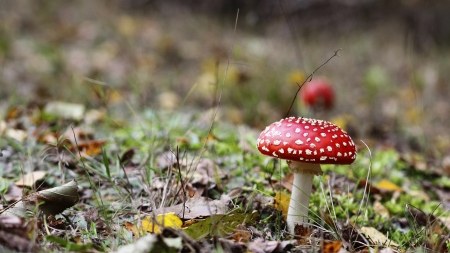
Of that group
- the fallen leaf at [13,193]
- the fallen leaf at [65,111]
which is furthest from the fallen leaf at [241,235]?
the fallen leaf at [65,111]

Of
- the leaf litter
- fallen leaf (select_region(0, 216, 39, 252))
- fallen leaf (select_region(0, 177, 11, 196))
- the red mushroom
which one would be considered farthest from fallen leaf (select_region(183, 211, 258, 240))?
the red mushroom

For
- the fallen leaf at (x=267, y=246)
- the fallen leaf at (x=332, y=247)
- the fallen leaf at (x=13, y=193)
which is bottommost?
the fallen leaf at (x=13, y=193)

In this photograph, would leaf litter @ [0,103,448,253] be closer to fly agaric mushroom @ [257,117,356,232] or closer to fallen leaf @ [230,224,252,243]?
fallen leaf @ [230,224,252,243]

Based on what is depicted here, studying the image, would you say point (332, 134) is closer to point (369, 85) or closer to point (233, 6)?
point (369, 85)

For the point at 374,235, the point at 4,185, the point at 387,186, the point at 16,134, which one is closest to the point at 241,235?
the point at 374,235

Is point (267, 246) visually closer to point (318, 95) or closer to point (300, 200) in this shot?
point (300, 200)

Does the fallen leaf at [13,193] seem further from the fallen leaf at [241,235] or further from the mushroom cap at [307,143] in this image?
the mushroom cap at [307,143]
